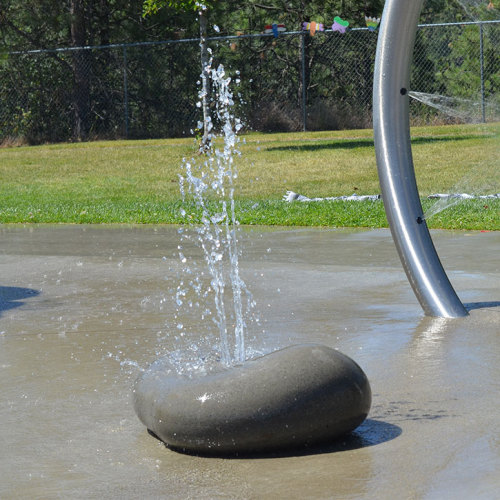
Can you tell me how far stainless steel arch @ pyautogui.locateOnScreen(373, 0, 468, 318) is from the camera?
6344 mm

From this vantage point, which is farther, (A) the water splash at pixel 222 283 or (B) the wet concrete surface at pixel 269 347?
(A) the water splash at pixel 222 283

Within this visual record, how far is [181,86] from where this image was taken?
2389 cm

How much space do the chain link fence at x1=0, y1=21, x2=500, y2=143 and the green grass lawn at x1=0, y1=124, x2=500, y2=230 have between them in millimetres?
1302

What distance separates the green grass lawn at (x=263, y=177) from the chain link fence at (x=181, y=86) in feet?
4.27

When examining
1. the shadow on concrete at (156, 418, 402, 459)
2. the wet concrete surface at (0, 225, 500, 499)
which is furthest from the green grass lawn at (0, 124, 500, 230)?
the shadow on concrete at (156, 418, 402, 459)

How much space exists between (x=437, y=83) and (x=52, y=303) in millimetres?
14763

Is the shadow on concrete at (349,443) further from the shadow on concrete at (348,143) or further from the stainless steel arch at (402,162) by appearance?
the shadow on concrete at (348,143)

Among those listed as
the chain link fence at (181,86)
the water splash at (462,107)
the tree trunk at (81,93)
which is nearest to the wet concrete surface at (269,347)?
the water splash at (462,107)

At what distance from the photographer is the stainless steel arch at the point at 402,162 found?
6344mm

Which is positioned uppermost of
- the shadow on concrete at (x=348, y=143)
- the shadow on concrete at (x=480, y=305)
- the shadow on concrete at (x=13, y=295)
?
the shadow on concrete at (x=348, y=143)

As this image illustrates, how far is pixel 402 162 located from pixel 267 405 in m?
3.08

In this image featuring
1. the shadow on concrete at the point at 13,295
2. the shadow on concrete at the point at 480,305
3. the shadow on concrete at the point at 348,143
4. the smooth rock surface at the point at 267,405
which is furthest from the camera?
the shadow on concrete at the point at 348,143

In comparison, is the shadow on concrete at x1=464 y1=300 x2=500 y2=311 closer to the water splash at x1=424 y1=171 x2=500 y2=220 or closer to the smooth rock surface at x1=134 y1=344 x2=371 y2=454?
the smooth rock surface at x1=134 y1=344 x2=371 y2=454

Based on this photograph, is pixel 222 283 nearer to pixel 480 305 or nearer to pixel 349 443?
pixel 480 305
